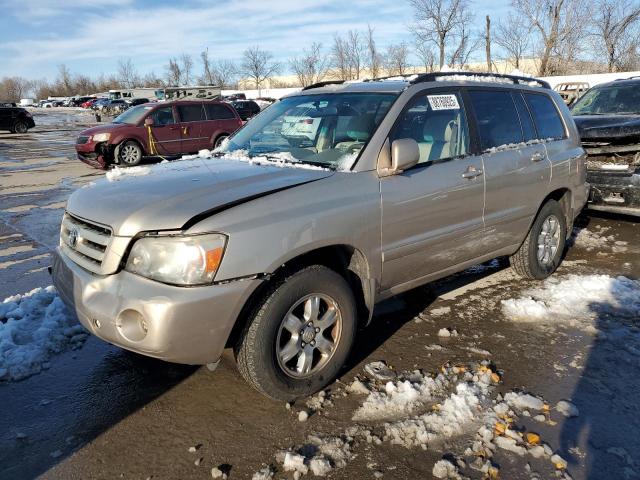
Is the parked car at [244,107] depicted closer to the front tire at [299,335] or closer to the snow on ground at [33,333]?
the snow on ground at [33,333]

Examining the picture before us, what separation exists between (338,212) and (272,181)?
0.43 metres

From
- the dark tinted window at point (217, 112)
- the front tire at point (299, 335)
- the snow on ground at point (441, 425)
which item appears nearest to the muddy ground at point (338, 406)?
the snow on ground at point (441, 425)

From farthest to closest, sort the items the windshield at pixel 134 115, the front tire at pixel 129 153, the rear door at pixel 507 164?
the windshield at pixel 134 115
the front tire at pixel 129 153
the rear door at pixel 507 164

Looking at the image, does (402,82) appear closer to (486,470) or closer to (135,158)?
(486,470)

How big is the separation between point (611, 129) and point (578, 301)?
11.4 feet

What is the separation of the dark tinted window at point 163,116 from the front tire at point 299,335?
12413 mm

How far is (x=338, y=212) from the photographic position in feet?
9.92

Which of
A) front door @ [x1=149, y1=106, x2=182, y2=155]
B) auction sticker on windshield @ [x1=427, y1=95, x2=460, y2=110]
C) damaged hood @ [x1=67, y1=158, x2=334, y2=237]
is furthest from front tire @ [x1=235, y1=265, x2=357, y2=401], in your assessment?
front door @ [x1=149, y1=106, x2=182, y2=155]

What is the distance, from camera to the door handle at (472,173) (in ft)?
12.6

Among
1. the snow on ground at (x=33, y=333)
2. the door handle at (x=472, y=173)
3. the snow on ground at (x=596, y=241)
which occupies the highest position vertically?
the door handle at (x=472, y=173)

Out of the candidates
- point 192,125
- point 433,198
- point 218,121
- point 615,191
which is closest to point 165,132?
point 192,125

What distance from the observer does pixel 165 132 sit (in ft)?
46.5

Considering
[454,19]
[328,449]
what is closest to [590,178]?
[328,449]

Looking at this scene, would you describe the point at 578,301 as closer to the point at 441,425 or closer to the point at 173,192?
the point at 441,425
